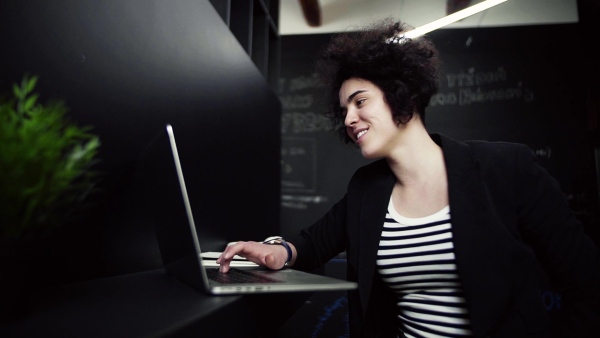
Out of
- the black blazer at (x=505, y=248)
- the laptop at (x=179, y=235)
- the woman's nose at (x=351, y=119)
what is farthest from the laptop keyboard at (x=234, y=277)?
the woman's nose at (x=351, y=119)

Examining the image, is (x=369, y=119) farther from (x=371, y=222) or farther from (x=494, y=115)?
(x=494, y=115)

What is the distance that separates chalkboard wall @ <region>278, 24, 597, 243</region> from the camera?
2.57 m

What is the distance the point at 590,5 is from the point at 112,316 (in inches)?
136

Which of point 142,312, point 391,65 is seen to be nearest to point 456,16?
point 391,65

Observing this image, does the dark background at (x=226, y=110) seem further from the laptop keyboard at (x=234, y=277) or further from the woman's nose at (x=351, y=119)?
the woman's nose at (x=351, y=119)

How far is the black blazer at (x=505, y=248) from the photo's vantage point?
0.85m

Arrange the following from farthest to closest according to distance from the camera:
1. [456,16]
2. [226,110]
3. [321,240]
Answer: [456,16]
[226,110]
[321,240]

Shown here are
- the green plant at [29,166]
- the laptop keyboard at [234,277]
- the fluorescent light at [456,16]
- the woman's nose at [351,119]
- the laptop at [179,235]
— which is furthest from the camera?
the fluorescent light at [456,16]

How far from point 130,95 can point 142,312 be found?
56 cm

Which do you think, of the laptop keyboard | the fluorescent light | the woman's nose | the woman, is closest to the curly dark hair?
the woman

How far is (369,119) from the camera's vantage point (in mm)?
1094

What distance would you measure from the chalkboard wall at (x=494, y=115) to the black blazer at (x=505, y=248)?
170 cm

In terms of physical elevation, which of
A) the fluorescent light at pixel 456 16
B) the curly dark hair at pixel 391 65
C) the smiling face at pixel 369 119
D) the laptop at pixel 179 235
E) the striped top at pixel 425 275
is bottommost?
the striped top at pixel 425 275

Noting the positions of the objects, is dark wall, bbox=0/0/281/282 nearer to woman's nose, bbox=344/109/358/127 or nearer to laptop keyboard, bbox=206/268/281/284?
laptop keyboard, bbox=206/268/281/284
